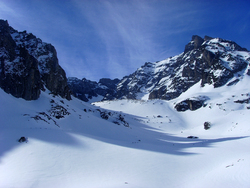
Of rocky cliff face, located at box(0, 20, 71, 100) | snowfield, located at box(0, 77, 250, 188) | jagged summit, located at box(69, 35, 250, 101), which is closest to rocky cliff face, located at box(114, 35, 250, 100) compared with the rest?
jagged summit, located at box(69, 35, 250, 101)

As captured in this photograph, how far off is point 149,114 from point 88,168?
43003 millimetres

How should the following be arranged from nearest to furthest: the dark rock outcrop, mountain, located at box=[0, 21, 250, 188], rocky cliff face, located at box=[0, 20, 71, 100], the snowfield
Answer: the snowfield
mountain, located at box=[0, 21, 250, 188]
rocky cliff face, located at box=[0, 20, 71, 100]
the dark rock outcrop

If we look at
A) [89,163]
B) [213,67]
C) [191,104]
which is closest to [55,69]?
[89,163]

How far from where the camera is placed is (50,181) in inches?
291

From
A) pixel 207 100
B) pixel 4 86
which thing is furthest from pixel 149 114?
pixel 4 86

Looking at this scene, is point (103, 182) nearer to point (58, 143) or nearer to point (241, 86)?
point (58, 143)

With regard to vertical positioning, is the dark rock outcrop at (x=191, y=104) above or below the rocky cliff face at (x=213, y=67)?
below

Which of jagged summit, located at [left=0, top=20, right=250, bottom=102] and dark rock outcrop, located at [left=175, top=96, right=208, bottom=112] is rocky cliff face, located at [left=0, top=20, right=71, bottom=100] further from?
dark rock outcrop, located at [left=175, top=96, right=208, bottom=112]

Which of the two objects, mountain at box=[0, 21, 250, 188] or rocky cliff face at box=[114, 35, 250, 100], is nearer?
mountain at box=[0, 21, 250, 188]

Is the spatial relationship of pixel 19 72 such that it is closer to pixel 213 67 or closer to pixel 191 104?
pixel 191 104

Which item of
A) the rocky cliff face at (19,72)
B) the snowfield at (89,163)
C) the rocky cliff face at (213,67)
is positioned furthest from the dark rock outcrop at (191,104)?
the snowfield at (89,163)

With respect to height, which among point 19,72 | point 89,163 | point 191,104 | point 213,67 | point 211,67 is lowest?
point 89,163

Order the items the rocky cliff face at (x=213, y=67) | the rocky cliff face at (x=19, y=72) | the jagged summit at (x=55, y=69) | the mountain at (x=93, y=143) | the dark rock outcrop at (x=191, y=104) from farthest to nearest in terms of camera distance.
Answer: the rocky cliff face at (x=213, y=67) → the dark rock outcrop at (x=191, y=104) → the jagged summit at (x=55, y=69) → the rocky cliff face at (x=19, y=72) → the mountain at (x=93, y=143)

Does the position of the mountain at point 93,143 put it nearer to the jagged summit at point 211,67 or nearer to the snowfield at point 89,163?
the snowfield at point 89,163
